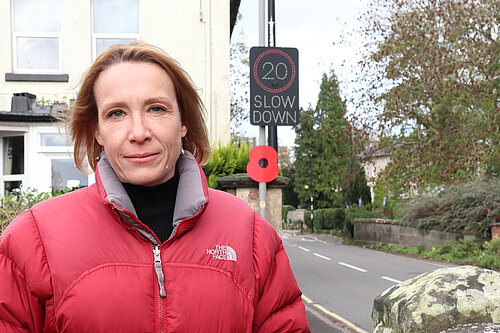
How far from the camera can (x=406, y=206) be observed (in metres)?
24.8

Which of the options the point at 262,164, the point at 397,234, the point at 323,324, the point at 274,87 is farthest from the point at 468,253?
the point at 274,87

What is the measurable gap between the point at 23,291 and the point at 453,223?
21102 mm

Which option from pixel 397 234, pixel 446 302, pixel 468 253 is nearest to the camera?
pixel 446 302

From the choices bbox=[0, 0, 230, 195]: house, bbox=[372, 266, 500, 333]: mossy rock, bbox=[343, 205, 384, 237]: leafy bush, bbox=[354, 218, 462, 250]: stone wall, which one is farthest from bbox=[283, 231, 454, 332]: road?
bbox=[343, 205, 384, 237]: leafy bush

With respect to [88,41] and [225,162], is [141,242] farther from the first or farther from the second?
[88,41]

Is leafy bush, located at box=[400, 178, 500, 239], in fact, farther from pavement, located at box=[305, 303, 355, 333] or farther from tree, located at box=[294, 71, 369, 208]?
tree, located at box=[294, 71, 369, 208]

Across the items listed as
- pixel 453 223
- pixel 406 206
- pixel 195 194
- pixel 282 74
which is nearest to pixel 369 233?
pixel 406 206

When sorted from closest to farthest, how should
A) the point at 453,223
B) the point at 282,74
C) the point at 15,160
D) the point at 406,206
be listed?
the point at 282,74 < the point at 15,160 < the point at 453,223 < the point at 406,206

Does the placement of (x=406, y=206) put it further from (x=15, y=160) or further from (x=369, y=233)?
(x=15, y=160)

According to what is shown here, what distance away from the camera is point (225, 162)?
8328mm

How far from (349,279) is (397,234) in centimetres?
1239

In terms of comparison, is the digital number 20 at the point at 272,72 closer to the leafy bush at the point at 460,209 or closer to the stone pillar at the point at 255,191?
the stone pillar at the point at 255,191

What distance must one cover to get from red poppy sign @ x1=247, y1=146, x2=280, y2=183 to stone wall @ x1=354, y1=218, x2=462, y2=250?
1488 centimetres

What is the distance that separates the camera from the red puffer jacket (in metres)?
1.58
